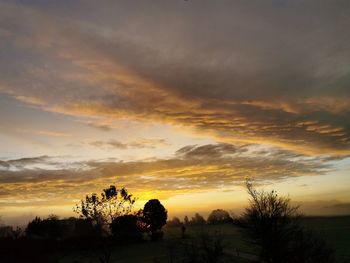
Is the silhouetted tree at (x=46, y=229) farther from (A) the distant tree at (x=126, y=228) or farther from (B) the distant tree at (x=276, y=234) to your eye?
(B) the distant tree at (x=276, y=234)

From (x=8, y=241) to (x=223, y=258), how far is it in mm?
37288

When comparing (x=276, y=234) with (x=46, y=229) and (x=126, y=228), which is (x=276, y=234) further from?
(x=46, y=229)

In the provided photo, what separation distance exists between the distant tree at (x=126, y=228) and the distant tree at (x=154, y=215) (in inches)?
291

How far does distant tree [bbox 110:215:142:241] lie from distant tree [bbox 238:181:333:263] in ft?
134

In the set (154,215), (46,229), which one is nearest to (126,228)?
(154,215)

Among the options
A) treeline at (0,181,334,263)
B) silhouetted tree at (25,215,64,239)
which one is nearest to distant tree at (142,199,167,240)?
treeline at (0,181,334,263)

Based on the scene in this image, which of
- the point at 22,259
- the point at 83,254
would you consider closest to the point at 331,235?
the point at 83,254

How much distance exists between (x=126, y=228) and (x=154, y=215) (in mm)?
18187

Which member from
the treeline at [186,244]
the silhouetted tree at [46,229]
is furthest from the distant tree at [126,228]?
the silhouetted tree at [46,229]

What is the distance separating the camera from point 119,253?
3098 inches

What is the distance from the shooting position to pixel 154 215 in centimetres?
10600

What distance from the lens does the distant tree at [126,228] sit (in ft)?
267

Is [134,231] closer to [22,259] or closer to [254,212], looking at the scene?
[22,259]

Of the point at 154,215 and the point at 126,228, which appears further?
the point at 154,215
